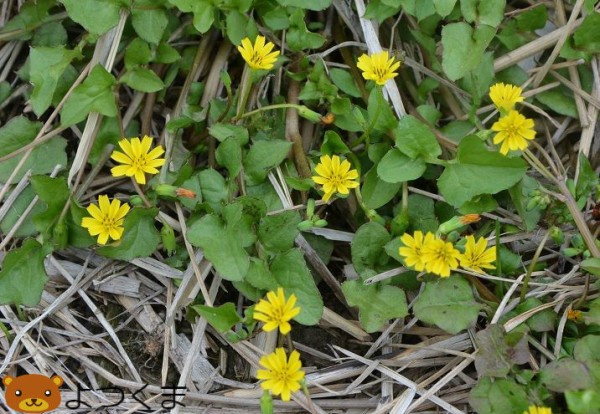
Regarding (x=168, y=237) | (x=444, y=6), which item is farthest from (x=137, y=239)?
(x=444, y=6)

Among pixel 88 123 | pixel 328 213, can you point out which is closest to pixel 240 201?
pixel 328 213

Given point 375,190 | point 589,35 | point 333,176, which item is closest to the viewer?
point 333,176

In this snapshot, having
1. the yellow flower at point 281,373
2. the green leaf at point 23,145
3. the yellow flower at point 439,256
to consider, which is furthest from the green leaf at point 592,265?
the green leaf at point 23,145

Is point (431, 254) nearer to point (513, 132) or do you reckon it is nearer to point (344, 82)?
point (513, 132)

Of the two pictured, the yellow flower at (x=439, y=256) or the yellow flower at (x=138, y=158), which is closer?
the yellow flower at (x=439, y=256)

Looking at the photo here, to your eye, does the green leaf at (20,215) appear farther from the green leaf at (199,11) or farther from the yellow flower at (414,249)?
the yellow flower at (414,249)

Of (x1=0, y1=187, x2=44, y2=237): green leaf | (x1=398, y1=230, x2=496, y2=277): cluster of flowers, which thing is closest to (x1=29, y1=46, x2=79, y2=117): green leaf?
(x1=0, y1=187, x2=44, y2=237): green leaf
